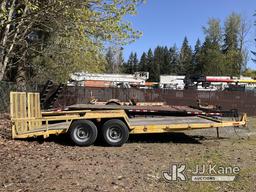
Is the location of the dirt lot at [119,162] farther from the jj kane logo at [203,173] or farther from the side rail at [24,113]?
the side rail at [24,113]

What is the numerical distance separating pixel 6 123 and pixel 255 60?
225 ft

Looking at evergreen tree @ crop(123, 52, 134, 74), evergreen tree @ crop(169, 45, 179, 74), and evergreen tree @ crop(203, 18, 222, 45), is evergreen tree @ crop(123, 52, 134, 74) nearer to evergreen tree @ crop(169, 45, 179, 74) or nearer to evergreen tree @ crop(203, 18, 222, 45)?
evergreen tree @ crop(169, 45, 179, 74)

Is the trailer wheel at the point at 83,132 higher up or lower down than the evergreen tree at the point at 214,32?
lower down

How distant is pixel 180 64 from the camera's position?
121750 mm

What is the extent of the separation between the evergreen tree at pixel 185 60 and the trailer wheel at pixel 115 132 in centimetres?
10180

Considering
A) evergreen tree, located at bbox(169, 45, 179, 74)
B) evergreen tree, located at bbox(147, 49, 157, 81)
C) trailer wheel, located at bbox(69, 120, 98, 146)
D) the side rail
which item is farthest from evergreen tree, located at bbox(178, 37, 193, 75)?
trailer wheel, located at bbox(69, 120, 98, 146)

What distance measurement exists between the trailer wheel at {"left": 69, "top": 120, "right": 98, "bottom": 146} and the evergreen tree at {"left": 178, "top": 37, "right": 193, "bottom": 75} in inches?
4019

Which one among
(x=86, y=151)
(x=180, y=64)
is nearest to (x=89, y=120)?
(x=86, y=151)

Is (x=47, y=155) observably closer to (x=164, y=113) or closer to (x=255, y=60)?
(x=164, y=113)

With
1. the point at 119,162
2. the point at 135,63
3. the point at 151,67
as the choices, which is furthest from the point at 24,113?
the point at 135,63

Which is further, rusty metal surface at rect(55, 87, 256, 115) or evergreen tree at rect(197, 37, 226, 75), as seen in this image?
evergreen tree at rect(197, 37, 226, 75)

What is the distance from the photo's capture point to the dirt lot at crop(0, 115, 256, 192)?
7.50 metres

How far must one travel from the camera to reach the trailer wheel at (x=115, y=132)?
1264 cm

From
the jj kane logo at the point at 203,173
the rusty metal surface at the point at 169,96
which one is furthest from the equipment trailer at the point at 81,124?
the rusty metal surface at the point at 169,96
